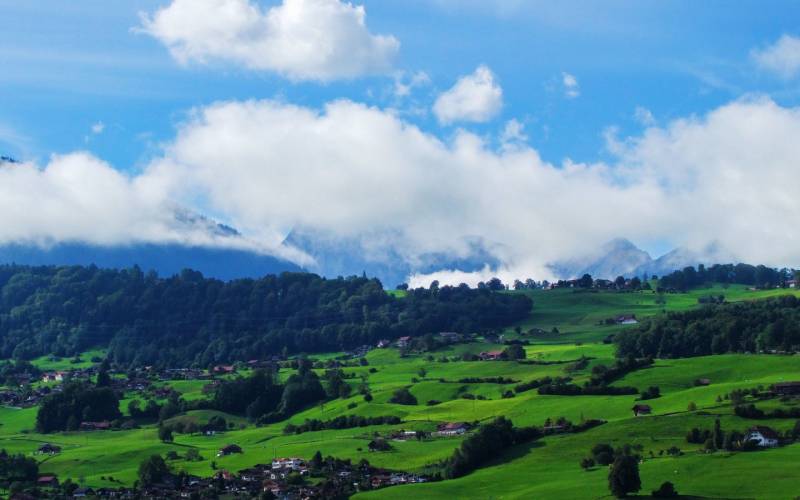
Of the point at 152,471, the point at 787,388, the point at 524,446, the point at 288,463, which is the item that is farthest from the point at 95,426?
the point at 787,388

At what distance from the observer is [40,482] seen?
12469 cm

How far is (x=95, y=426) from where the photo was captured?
569 ft

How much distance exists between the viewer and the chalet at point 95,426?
17175 centimetres

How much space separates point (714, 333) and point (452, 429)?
2399 inches

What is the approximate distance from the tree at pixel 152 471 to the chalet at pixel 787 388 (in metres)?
65.6

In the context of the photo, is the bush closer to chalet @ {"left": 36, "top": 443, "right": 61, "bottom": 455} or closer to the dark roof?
chalet @ {"left": 36, "top": 443, "right": 61, "bottom": 455}

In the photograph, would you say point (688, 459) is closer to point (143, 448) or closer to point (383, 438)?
point (383, 438)

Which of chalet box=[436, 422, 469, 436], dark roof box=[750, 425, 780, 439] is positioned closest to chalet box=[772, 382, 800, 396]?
dark roof box=[750, 425, 780, 439]

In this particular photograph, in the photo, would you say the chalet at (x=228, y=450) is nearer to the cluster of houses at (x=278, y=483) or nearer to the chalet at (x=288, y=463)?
the chalet at (x=288, y=463)

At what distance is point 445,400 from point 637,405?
3747 cm

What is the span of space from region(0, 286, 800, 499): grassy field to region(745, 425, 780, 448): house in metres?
2.95

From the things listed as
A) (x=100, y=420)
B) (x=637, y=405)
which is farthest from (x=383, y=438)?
(x=100, y=420)

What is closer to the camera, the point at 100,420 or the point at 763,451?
the point at 763,451

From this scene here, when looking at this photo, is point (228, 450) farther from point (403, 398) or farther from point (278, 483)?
point (403, 398)
